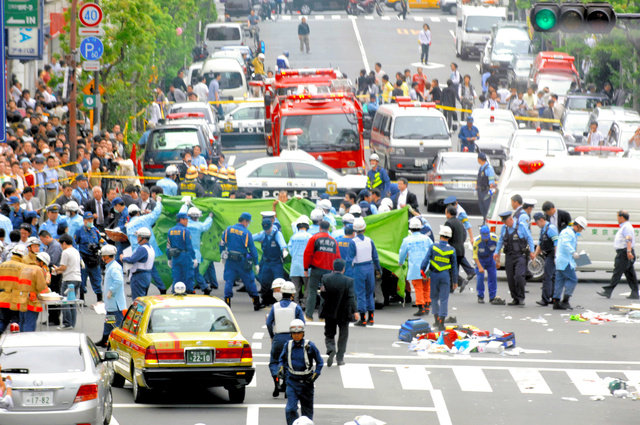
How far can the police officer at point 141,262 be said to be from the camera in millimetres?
21641

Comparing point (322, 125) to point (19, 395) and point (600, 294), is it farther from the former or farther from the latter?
point (19, 395)

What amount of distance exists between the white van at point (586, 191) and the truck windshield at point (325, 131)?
8.83m

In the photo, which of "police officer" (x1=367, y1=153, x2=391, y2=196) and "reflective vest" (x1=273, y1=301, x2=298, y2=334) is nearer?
"reflective vest" (x1=273, y1=301, x2=298, y2=334)

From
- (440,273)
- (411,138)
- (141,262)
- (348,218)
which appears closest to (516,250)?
(440,273)

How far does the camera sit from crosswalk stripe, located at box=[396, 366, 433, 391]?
18.3 meters

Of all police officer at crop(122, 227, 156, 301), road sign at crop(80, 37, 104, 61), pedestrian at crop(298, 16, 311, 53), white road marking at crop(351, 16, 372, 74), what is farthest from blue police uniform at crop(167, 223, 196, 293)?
pedestrian at crop(298, 16, 311, 53)

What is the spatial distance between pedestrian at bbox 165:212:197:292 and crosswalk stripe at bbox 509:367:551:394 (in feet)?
21.8

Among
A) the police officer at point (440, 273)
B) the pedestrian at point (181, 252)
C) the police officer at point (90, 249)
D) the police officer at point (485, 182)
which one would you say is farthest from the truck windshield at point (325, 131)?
the police officer at point (440, 273)

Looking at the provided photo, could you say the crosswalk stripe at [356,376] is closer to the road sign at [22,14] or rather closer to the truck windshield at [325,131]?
the road sign at [22,14]

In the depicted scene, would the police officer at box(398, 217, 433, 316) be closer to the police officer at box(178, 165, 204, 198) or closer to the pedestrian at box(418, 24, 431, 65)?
the police officer at box(178, 165, 204, 198)

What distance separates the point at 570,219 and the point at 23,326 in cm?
1098

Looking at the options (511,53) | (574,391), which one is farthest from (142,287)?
(511,53)

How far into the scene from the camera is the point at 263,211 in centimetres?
2520

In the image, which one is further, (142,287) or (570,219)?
(570,219)
